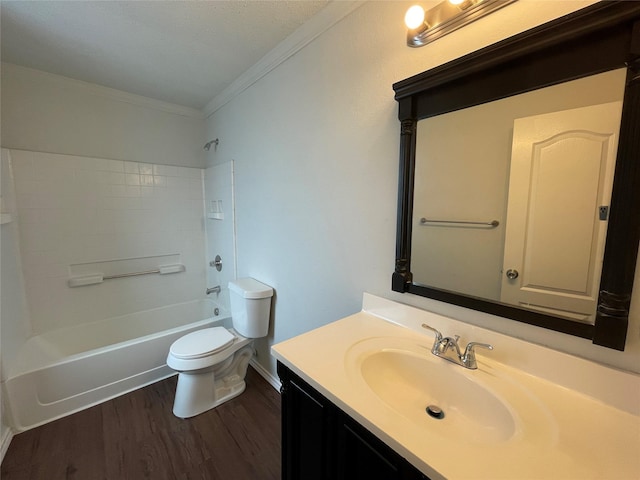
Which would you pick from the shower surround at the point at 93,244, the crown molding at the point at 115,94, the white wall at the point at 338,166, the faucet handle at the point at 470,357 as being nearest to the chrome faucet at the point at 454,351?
the faucet handle at the point at 470,357

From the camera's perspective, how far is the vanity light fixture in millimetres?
870

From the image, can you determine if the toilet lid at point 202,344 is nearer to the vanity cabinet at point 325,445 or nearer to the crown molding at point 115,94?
the vanity cabinet at point 325,445

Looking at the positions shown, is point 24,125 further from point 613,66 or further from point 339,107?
point 613,66

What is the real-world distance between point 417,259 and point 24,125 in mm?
2900

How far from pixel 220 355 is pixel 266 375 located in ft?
1.66

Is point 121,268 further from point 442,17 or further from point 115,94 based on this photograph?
point 442,17

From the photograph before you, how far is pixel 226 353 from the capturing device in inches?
72.2

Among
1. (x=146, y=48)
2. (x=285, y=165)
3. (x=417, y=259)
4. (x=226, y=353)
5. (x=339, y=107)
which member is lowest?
(x=226, y=353)

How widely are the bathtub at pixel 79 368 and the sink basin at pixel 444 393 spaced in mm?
1729

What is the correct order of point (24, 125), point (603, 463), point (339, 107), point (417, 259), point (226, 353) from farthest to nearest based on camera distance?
point (24, 125) → point (226, 353) → point (339, 107) → point (417, 259) → point (603, 463)

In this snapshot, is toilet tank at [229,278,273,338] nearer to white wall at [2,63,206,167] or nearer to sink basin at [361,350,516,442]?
sink basin at [361,350,516,442]

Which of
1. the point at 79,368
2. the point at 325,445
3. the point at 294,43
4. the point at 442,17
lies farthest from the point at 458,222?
the point at 79,368

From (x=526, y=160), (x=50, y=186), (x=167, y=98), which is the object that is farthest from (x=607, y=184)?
(x=50, y=186)

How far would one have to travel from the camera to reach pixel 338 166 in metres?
1.40
